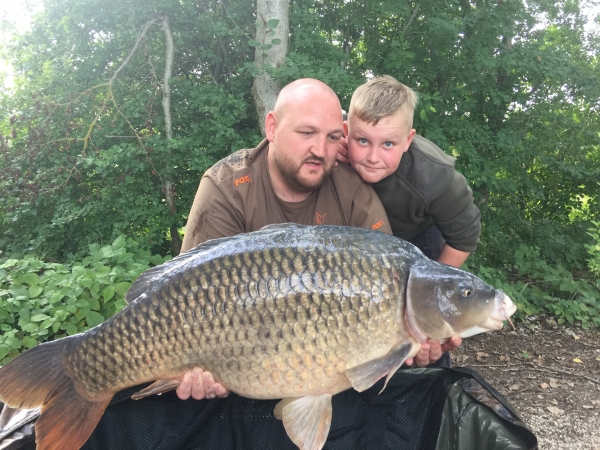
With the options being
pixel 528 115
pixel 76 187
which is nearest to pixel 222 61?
pixel 76 187

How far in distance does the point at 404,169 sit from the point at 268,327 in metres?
0.97

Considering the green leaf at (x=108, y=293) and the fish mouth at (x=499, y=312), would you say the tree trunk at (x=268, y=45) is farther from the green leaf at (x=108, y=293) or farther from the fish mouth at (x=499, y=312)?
the fish mouth at (x=499, y=312)

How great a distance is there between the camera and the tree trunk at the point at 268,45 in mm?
3418

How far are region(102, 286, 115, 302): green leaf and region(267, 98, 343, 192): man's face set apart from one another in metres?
1.17

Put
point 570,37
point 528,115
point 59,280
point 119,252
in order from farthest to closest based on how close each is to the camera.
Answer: point 570,37 < point 528,115 < point 119,252 < point 59,280

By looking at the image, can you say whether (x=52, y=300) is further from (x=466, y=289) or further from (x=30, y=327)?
(x=466, y=289)

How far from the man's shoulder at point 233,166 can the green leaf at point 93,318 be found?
985 millimetres

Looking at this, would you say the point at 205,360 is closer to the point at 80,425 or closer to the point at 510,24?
the point at 80,425

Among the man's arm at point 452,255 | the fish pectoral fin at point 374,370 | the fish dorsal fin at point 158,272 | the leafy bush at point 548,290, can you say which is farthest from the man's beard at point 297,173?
the leafy bush at point 548,290

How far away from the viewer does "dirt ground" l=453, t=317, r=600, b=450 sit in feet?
7.57

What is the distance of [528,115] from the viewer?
4352 millimetres

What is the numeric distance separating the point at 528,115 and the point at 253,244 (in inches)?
154

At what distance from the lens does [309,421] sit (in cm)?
130

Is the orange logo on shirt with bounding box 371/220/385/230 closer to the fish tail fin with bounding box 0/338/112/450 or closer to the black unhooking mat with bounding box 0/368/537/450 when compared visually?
the black unhooking mat with bounding box 0/368/537/450
